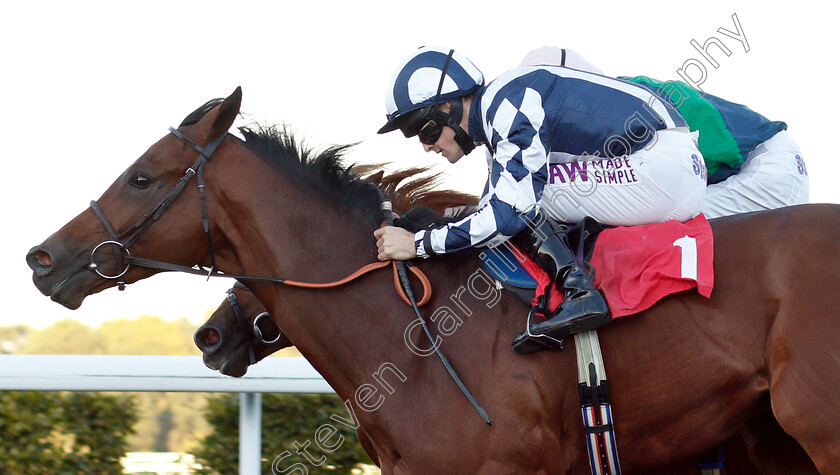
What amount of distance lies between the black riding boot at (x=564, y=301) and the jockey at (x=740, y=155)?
799 millimetres

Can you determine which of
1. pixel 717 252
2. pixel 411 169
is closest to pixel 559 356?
pixel 717 252

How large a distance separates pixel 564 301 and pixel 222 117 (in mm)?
1330

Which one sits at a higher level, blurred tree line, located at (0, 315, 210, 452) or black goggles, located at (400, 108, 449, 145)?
blurred tree line, located at (0, 315, 210, 452)

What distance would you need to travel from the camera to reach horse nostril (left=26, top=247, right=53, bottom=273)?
9.05 ft

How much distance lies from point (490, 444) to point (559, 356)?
1.19 feet

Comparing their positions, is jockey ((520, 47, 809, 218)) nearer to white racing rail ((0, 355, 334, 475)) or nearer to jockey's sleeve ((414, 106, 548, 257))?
jockey's sleeve ((414, 106, 548, 257))

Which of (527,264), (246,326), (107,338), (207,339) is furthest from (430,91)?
(107,338)

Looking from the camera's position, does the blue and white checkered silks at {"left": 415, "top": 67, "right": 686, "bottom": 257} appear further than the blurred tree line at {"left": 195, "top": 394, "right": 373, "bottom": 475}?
No

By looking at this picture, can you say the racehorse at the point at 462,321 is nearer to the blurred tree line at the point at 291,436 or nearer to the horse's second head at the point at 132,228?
the horse's second head at the point at 132,228

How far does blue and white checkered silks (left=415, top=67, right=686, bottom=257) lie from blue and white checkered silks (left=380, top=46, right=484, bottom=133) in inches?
3.3

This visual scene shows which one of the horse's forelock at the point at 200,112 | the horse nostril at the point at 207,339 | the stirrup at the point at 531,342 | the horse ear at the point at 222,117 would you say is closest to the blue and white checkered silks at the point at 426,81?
the horse ear at the point at 222,117

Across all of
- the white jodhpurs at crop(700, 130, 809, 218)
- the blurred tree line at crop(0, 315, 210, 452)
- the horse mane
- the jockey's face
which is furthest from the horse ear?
the blurred tree line at crop(0, 315, 210, 452)

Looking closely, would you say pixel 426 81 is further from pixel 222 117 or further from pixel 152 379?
pixel 152 379

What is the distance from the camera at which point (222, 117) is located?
9.23 feet
